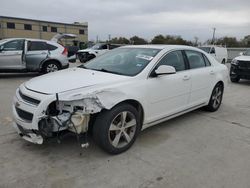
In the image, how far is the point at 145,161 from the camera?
3.24 meters

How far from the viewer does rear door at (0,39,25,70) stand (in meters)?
9.08

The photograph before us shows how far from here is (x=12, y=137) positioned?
3840 mm

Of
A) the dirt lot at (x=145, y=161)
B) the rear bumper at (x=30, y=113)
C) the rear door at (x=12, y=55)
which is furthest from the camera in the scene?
the rear door at (x=12, y=55)

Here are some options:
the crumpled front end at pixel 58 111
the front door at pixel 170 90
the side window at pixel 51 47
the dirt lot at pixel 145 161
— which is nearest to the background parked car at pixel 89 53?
the side window at pixel 51 47

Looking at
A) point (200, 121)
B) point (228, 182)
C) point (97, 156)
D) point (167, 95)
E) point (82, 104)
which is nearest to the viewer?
point (228, 182)

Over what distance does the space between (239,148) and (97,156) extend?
2157mm

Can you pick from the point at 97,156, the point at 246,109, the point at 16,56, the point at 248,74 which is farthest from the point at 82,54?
the point at 97,156

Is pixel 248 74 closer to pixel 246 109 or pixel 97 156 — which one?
pixel 246 109

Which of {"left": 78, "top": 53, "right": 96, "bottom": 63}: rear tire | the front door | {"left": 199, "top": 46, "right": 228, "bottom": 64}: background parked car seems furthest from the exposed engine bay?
{"left": 199, "top": 46, "right": 228, "bottom": 64}: background parked car

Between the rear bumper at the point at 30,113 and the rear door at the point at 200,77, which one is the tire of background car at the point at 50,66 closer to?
the rear door at the point at 200,77

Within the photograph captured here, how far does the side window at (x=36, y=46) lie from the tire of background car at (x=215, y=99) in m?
6.99

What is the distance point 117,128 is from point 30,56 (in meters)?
7.35

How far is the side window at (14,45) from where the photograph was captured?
911cm

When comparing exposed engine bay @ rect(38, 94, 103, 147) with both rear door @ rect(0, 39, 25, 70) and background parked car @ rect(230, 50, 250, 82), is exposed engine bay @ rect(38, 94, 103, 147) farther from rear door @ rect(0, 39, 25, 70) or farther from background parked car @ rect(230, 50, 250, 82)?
background parked car @ rect(230, 50, 250, 82)
